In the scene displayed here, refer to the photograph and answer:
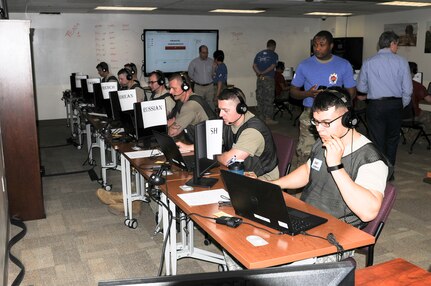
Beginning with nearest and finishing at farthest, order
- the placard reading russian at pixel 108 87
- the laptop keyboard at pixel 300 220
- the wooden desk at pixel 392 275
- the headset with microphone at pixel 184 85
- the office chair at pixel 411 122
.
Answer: the wooden desk at pixel 392 275 → the laptop keyboard at pixel 300 220 → the headset with microphone at pixel 184 85 → the placard reading russian at pixel 108 87 → the office chair at pixel 411 122

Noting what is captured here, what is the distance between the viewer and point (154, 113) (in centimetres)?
420

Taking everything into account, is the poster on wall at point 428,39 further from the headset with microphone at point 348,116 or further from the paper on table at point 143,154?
the headset with microphone at point 348,116

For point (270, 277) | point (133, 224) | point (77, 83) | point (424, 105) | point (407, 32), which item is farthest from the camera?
point (407, 32)

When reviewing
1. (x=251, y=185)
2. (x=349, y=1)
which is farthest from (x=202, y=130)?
(x=349, y=1)

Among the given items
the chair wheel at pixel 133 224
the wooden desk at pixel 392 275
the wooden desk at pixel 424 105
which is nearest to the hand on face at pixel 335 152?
the wooden desk at pixel 392 275

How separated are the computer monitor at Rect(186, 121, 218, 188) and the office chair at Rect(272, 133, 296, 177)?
25.0 inches

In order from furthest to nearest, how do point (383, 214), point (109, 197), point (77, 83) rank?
point (77, 83)
point (109, 197)
point (383, 214)

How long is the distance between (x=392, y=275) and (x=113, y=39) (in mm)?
9719

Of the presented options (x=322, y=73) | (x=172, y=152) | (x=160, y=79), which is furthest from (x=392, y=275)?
(x=160, y=79)

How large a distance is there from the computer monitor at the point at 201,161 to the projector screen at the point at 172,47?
26.6 feet

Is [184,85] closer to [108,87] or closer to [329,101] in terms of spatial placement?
[108,87]

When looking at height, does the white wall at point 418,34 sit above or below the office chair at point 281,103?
above

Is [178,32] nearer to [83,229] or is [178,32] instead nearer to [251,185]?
[83,229]

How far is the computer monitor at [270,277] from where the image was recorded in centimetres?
72
